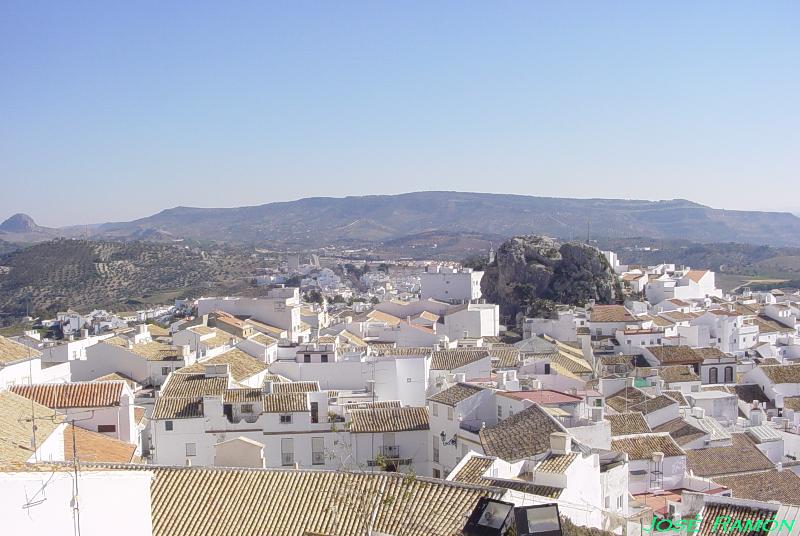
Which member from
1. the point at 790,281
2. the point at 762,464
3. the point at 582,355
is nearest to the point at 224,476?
the point at 762,464

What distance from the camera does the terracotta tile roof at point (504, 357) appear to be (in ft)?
113

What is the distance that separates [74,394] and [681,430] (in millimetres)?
17864

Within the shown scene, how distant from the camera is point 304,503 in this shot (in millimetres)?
13781

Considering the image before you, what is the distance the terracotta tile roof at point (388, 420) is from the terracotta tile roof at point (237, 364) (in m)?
6.81

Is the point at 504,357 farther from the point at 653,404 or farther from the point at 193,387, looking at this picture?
the point at 193,387

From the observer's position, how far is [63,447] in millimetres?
16406

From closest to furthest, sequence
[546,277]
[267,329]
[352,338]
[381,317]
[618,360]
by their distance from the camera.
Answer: [352,338], [618,360], [267,329], [381,317], [546,277]

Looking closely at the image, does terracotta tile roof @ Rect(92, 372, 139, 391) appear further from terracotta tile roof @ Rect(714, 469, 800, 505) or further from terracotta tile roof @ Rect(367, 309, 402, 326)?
terracotta tile roof @ Rect(367, 309, 402, 326)

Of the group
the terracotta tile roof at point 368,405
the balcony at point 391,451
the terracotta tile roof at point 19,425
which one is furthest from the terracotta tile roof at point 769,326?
the terracotta tile roof at point 19,425

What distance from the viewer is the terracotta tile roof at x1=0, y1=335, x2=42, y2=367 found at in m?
21.7

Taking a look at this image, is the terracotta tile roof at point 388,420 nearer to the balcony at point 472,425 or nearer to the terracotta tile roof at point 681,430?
the balcony at point 472,425

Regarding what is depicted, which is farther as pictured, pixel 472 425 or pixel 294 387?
pixel 294 387

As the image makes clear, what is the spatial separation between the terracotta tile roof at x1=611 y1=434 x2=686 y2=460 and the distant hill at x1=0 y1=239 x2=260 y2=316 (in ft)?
259

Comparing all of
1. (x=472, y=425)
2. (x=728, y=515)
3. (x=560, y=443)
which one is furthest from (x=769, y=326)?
(x=728, y=515)
